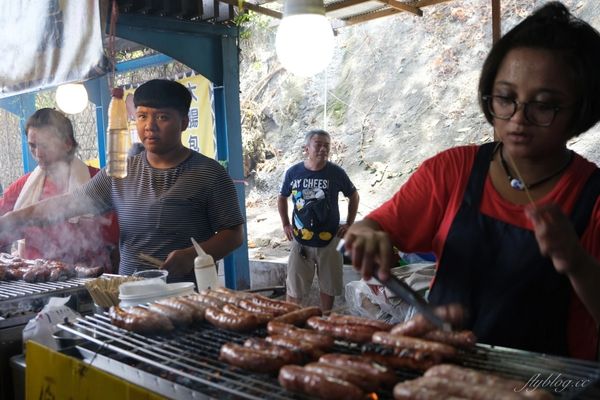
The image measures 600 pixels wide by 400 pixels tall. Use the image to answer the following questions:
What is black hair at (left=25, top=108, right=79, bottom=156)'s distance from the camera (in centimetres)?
536

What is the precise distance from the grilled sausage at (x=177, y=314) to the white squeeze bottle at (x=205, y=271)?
2.14 feet

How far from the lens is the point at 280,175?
1891 cm

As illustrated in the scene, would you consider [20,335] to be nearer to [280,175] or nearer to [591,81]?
[591,81]

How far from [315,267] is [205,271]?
16.9 feet

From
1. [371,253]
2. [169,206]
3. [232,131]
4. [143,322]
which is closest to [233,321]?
[143,322]

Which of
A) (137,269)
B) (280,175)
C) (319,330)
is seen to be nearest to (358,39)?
(280,175)

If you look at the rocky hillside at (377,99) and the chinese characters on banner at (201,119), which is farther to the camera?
the rocky hillside at (377,99)

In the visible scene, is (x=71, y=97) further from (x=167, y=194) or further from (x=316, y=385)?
(x=316, y=385)

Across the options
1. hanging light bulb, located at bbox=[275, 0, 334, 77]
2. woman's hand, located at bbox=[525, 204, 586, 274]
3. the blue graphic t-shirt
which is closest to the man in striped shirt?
hanging light bulb, located at bbox=[275, 0, 334, 77]

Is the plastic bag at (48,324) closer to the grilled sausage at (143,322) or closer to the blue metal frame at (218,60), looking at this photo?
the grilled sausage at (143,322)

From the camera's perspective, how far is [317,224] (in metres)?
8.05

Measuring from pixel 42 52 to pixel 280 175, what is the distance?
14.5m

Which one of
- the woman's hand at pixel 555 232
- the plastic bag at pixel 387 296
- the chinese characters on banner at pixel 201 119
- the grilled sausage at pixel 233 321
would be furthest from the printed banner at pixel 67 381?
the chinese characters on banner at pixel 201 119

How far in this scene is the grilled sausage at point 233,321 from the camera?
2.52 meters
